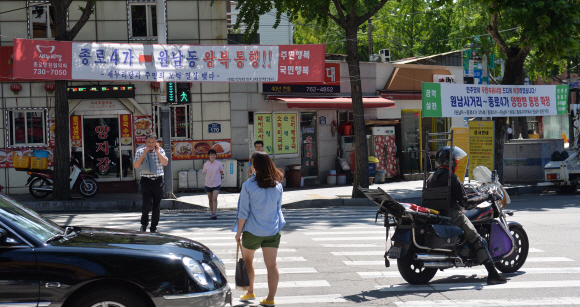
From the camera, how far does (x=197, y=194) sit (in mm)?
17906

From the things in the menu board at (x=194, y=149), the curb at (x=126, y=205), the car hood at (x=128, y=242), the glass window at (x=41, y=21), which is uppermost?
the glass window at (x=41, y=21)

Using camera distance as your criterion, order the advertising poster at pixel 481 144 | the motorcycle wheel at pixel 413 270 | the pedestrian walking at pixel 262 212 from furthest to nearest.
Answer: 1. the advertising poster at pixel 481 144
2. the motorcycle wheel at pixel 413 270
3. the pedestrian walking at pixel 262 212

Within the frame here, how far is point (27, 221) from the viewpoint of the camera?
464cm

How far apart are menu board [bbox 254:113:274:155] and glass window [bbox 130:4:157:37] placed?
459cm

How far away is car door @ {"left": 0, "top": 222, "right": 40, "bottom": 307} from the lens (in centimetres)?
400

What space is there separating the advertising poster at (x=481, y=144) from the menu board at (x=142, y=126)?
10.6 metres

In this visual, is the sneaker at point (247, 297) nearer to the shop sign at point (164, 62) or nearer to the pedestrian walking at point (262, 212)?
the pedestrian walking at point (262, 212)

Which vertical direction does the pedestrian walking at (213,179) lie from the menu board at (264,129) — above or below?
below

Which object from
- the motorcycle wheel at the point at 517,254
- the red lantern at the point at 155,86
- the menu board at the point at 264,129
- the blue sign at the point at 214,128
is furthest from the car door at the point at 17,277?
the menu board at the point at 264,129

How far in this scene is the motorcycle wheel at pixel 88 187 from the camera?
16.7 meters

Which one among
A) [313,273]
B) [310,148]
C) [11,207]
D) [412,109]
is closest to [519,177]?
[412,109]

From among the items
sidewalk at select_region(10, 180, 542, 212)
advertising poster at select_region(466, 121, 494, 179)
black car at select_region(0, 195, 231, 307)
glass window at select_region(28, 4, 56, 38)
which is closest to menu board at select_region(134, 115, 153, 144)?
sidewalk at select_region(10, 180, 542, 212)

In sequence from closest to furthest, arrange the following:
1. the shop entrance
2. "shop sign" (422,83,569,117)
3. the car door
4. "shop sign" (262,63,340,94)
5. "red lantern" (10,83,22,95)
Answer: the car door → "shop sign" (422,83,569,117) → "red lantern" (10,83,22,95) → "shop sign" (262,63,340,94) → the shop entrance

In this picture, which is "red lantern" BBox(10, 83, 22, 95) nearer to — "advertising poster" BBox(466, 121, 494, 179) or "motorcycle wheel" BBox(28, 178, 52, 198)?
"motorcycle wheel" BBox(28, 178, 52, 198)
